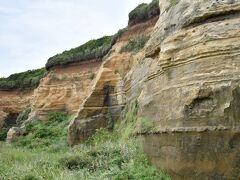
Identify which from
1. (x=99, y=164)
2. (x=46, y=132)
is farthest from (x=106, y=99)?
(x=99, y=164)

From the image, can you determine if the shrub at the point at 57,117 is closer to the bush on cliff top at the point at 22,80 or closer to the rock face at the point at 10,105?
the bush on cliff top at the point at 22,80

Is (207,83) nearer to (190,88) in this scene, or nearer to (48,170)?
(190,88)

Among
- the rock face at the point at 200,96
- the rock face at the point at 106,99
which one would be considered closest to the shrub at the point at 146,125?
the rock face at the point at 200,96

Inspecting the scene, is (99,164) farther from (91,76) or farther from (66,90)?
(66,90)

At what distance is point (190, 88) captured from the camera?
9227 mm

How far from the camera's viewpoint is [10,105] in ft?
141

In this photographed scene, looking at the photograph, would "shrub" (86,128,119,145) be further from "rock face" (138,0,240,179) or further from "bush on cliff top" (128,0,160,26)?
"bush on cliff top" (128,0,160,26)

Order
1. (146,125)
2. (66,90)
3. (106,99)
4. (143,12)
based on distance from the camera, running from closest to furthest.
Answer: (146,125)
(106,99)
(143,12)
(66,90)

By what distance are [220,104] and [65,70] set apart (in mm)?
25962

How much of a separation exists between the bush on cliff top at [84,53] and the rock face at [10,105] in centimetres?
843

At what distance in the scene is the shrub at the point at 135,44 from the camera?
23.4m

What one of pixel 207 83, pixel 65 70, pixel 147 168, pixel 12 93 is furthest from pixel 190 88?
pixel 12 93

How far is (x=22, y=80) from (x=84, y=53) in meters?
12.5

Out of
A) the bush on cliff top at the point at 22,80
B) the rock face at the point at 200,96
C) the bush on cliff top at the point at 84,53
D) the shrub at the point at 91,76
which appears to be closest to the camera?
the rock face at the point at 200,96
